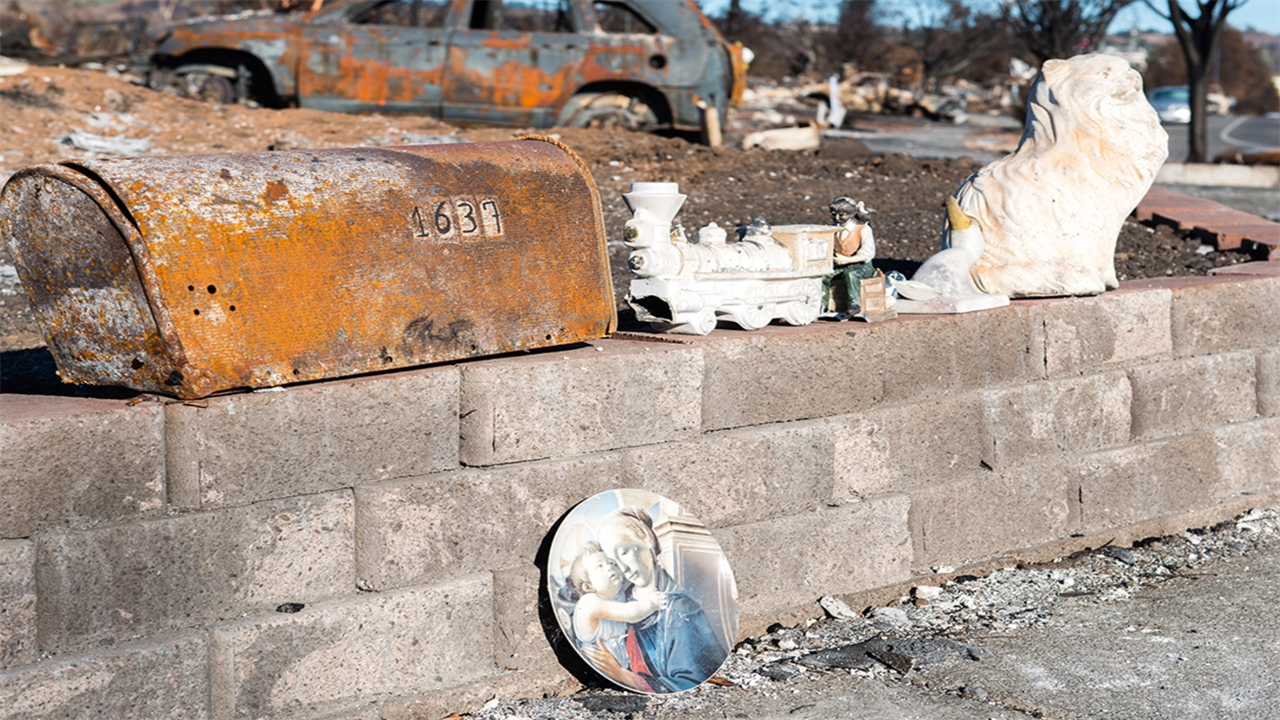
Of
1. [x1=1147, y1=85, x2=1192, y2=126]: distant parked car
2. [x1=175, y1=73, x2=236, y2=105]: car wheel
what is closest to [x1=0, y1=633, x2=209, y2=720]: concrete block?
[x1=175, y1=73, x2=236, y2=105]: car wheel

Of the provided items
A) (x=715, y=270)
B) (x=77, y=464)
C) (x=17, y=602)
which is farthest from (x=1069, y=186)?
(x=17, y=602)

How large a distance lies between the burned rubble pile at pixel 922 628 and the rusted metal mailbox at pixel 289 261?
1.09 m

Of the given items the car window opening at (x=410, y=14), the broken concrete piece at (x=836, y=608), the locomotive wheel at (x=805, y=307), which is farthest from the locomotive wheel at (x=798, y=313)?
the car window opening at (x=410, y=14)

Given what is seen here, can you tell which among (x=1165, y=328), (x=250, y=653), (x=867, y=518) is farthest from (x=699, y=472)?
(x=1165, y=328)

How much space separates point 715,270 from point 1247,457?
2956 millimetres

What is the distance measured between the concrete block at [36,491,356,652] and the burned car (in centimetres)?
729

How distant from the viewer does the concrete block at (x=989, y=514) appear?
14.3ft

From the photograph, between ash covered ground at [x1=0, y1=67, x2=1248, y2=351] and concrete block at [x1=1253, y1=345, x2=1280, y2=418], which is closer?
concrete block at [x1=1253, y1=345, x2=1280, y2=418]

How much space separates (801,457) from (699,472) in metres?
0.40

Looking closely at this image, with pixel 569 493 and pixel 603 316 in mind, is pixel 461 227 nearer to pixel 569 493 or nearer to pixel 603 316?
pixel 603 316

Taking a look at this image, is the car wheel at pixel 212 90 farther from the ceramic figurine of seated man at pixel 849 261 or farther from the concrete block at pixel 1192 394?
the concrete block at pixel 1192 394

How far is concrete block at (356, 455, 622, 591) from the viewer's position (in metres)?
3.21

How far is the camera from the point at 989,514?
4527 mm

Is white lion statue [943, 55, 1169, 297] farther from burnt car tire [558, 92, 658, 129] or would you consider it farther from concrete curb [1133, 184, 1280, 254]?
burnt car tire [558, 92, 658, 129]
